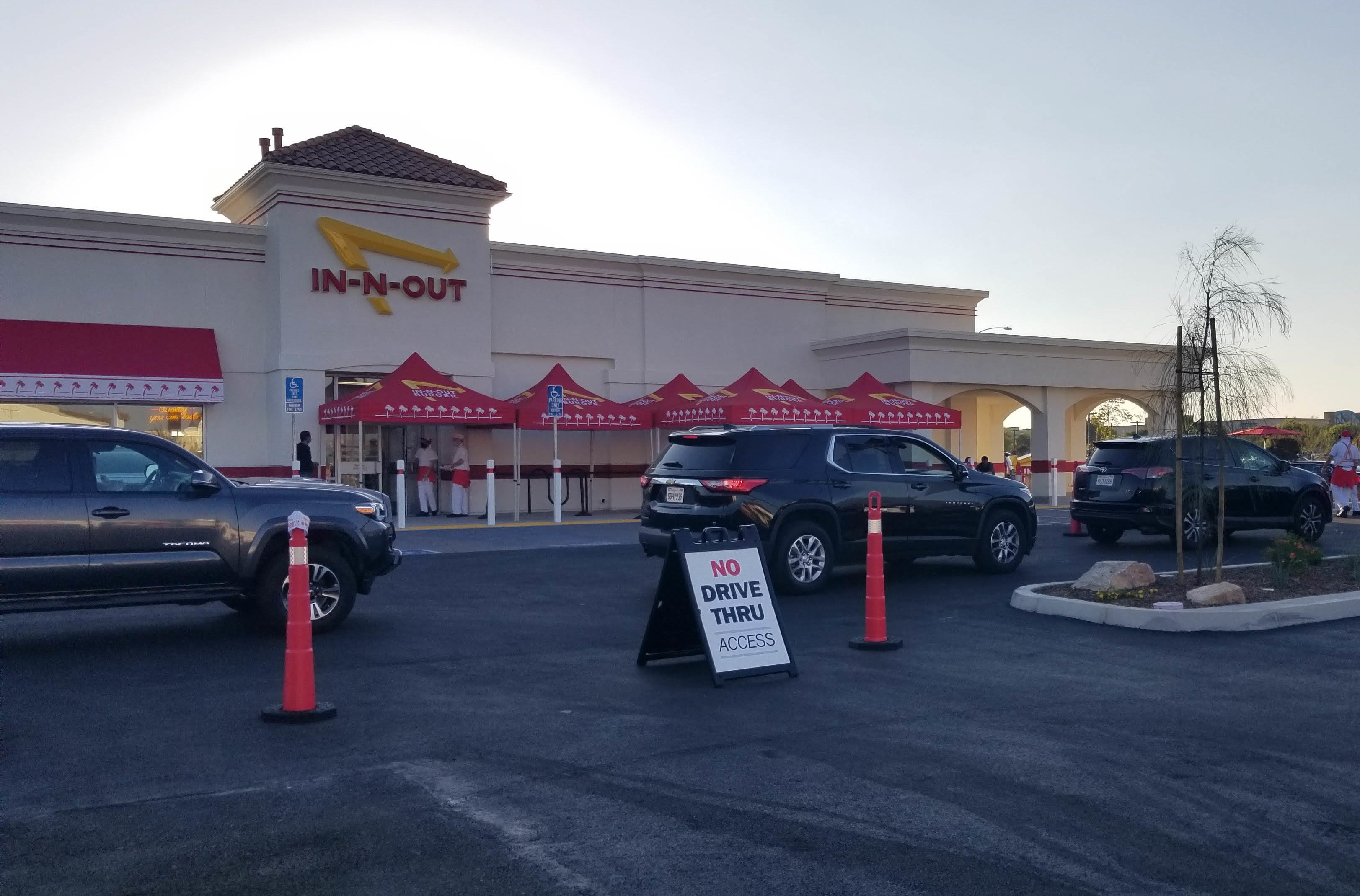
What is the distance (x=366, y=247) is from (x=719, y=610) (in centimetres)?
1864

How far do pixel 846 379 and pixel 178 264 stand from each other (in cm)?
1633

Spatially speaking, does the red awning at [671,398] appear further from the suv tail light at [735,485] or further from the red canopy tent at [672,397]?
the suv tail light at [735,485]

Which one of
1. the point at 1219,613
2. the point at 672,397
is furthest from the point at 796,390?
the point at 1219,613

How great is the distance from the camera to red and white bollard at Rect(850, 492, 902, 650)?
9.34 metres

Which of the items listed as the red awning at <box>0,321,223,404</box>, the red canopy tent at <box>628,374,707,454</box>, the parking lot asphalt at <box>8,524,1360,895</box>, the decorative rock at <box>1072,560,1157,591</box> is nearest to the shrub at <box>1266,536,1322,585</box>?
the decorative rock at <box>1072,560,1157,591</box>

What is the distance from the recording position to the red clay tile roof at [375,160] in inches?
960

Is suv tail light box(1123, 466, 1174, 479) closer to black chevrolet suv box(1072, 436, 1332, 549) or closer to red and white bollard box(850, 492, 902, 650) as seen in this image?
black chevrolet suv box(1072, 436, 1332, 549)

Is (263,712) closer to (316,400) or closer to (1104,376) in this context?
(316,400)

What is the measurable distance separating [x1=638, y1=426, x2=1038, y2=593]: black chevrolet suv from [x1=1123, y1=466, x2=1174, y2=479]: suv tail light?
11.4 ft

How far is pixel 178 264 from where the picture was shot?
2381 centimetres

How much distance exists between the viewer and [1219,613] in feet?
34.0

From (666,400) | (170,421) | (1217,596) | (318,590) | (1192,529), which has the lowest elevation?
(1217,596)

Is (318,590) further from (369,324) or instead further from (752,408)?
(369,324)

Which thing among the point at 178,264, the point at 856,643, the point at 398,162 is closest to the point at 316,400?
the point at 178,264
